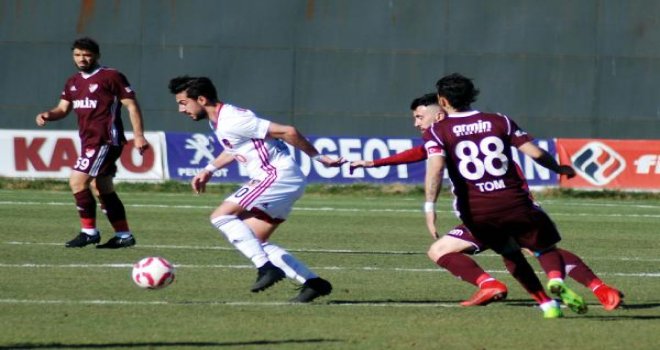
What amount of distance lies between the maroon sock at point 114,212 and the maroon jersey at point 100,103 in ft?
1.93

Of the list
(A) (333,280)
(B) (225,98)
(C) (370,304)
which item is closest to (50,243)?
(A) (333,280)

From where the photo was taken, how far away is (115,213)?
14.4 meters

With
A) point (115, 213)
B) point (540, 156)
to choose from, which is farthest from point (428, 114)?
point (115, 213)

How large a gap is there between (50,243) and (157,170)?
37.9ft

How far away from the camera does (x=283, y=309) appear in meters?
9.73

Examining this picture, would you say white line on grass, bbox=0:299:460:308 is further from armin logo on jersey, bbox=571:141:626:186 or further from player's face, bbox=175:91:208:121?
armin logo on jersey, bbox=571:141:626:186

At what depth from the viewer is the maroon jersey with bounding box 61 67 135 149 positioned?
47.1 feet

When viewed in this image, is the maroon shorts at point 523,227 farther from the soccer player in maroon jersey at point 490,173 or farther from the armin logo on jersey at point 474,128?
the armin logo on jersey at point 474,128

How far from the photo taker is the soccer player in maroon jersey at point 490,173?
9.41 metres

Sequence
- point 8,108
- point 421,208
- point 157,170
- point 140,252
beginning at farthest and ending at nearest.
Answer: point 8,108 < point 157,170 < point 421,208 < point 140,252

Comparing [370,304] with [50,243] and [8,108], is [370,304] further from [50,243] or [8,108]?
[8,108]

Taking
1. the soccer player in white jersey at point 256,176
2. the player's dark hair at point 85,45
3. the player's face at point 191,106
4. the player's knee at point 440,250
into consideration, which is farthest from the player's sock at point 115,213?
the player's knee at point 440,250

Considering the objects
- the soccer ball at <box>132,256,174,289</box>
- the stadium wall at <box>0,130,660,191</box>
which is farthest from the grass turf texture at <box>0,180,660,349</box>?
the stadium wall at <box>0,130,660,191</box>

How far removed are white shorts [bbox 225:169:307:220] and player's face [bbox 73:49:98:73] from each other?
4355 mm
